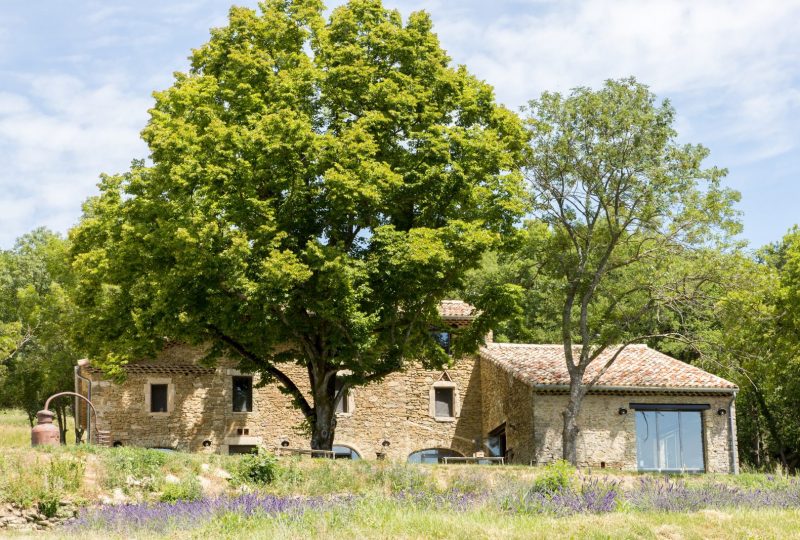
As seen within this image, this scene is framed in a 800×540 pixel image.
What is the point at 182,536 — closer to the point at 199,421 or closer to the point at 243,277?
the point at 243,277

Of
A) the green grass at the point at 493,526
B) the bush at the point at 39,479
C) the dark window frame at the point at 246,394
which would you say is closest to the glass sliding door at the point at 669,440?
the dark window frame at the point at 246,394

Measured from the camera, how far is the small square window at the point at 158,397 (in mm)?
38562

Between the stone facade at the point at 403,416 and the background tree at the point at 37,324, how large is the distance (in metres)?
7.55

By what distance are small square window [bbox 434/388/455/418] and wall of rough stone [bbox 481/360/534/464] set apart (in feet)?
4.86

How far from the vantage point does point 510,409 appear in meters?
37.7

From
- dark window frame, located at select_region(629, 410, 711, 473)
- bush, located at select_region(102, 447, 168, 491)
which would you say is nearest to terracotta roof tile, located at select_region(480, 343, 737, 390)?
dark window frame, located at select_region(629, 410, 711, 473)

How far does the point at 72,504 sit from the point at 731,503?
509 inches

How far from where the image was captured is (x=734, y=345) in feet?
111

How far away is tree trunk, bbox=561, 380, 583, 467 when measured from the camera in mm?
33188

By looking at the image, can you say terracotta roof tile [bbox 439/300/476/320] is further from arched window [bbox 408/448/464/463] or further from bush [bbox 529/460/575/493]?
bush [bbox 529/460/575/493]

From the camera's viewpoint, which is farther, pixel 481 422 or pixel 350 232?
pixel 481 422

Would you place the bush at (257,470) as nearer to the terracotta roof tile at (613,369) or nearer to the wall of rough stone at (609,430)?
the terracotta roof tile at (613,369)

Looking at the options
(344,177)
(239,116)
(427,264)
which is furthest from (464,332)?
(239,116)

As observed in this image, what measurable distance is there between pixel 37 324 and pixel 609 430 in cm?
3129
